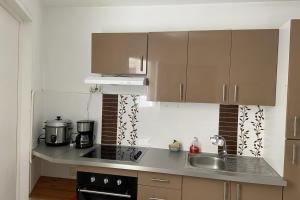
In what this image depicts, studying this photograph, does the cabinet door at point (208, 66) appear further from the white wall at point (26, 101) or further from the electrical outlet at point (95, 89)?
the white wall at point (26, 101)

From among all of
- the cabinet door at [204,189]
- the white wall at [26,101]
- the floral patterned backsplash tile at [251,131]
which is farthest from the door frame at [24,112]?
the floral patterned backsplash tile at [251,131]

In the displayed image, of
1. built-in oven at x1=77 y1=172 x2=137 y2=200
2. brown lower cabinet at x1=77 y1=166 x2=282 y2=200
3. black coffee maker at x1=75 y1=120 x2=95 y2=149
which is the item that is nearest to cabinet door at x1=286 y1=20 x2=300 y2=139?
brown lower cabinet at x1=77 y1=166 x2=282 y2=200

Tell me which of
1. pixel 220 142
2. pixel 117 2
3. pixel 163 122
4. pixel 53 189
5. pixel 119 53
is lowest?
pixel 53 189

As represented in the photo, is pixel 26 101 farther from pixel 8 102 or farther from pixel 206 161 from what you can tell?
pixel 206 161

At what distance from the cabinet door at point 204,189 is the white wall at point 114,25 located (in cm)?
64

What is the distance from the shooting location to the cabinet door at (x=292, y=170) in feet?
5.60

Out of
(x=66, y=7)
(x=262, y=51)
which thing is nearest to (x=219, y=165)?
(x=262, y=51)

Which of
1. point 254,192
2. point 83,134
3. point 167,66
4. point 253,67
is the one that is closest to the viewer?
point 254,192

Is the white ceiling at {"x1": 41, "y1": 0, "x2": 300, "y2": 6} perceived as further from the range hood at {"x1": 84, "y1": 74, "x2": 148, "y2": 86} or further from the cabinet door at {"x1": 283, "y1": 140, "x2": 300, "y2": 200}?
the cabinet door at {"x1": 283, "y1": 140, "x2": 300, "y2": 200}

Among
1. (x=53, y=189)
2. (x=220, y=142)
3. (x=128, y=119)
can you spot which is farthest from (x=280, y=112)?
(x=53, y=189)

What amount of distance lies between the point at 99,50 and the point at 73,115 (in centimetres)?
82

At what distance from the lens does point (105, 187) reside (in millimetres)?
2039

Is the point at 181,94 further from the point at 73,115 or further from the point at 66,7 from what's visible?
the point at 66,7

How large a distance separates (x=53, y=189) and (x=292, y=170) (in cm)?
210
